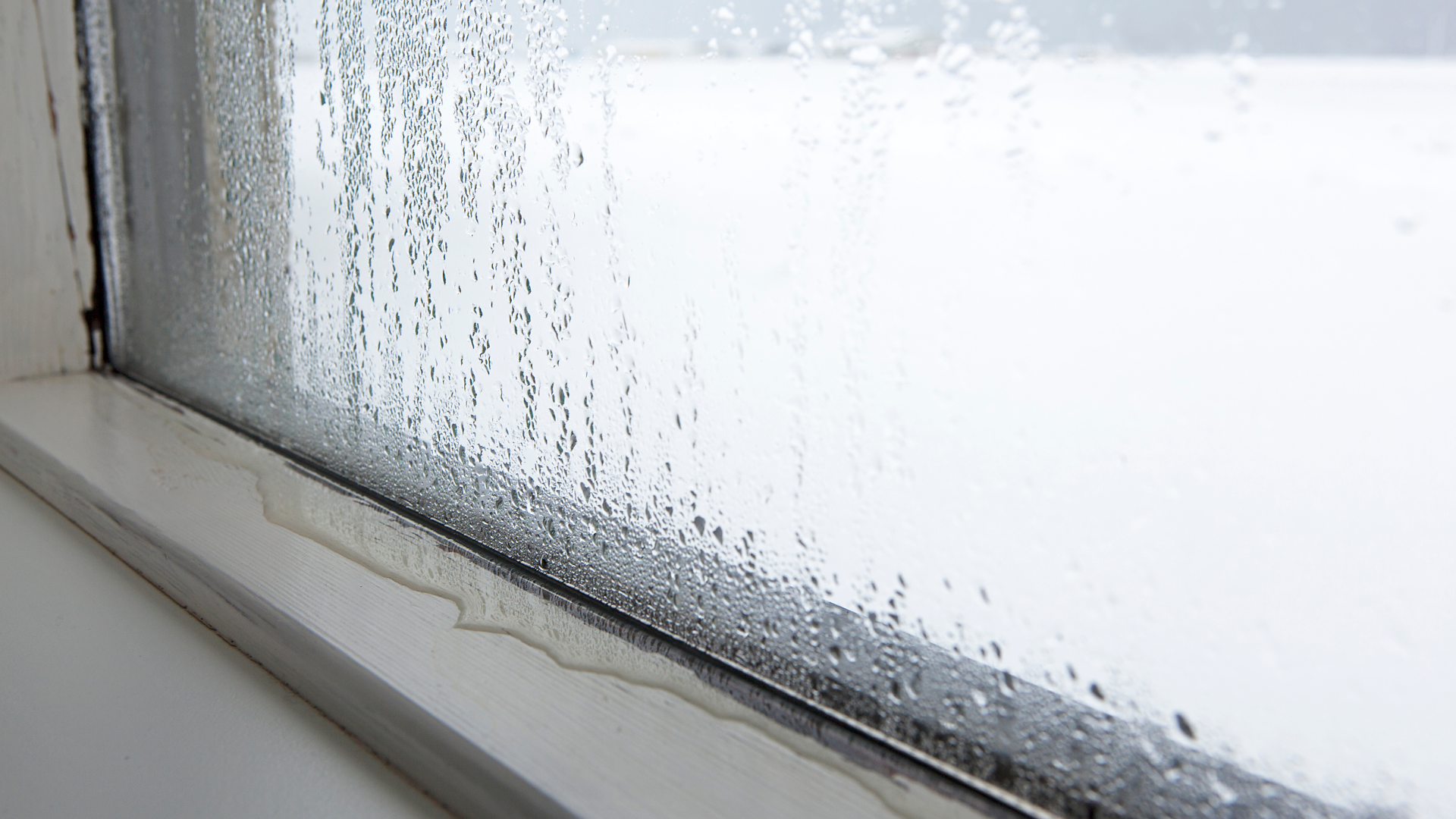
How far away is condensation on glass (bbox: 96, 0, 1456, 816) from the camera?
0.23 metres

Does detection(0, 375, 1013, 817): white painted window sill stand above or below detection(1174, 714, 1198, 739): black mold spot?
below

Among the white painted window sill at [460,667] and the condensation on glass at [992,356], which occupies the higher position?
the condensation on glass at [992,356]

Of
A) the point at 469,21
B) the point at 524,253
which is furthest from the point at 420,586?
the point at 469,21

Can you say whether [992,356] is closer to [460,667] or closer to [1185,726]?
[1185,726]

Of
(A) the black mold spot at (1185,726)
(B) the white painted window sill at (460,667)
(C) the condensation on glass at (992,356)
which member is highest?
(C) the condensation on glass at (992,356)

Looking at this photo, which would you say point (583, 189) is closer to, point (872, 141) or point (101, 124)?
point (872, 141)

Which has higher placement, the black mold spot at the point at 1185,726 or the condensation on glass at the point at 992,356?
the condensation on glass at the point at 992,356

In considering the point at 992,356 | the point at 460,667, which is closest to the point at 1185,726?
the point at 992,356

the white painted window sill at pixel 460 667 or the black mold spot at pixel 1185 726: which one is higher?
the black mold spot at pixel 1185 726

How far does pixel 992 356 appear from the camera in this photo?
11.2 inches

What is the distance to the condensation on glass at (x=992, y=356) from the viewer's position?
23cm

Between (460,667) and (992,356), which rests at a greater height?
(992,356)

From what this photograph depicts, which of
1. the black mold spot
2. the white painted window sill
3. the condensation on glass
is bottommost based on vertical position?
the white painted window sill

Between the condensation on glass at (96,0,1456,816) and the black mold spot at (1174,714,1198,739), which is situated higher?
the condensation on glass at (96,0,1456,816)
